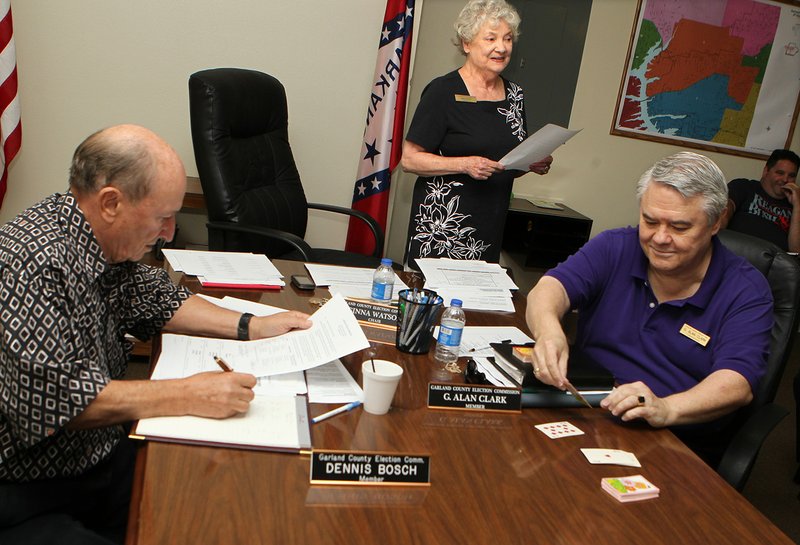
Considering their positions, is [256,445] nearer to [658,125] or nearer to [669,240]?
[669,240]

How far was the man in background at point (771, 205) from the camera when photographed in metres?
4.12

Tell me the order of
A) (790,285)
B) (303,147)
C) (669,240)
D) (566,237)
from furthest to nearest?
1. (566,237)
2. (303,147)
3. (790,285)
4. (669,240)

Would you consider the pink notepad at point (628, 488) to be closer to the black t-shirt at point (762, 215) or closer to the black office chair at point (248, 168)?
the black office chair at point (248, 168)

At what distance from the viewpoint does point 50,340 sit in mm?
1068

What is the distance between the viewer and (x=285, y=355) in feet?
4.51

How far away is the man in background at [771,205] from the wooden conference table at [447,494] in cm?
330

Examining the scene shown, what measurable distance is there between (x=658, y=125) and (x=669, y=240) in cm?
307

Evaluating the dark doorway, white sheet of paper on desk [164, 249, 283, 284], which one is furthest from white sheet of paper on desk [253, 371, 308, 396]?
the dark doorway

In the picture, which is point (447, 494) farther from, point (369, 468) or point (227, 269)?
point (227, 269)

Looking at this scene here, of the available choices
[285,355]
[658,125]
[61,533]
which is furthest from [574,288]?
[658,125]

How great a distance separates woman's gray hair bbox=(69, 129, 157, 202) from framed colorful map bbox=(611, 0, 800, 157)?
3639mm

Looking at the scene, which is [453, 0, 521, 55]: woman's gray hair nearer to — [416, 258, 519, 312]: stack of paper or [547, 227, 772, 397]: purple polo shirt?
[416, 258, 519, 312]: stack of paper

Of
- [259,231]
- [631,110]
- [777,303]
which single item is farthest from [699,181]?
[631,110]

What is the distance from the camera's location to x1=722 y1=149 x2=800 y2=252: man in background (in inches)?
162
